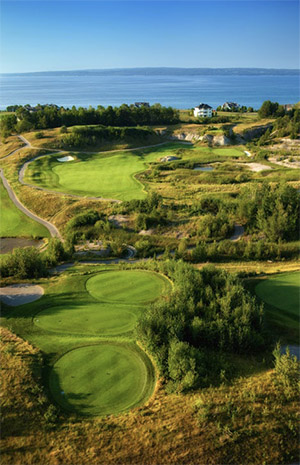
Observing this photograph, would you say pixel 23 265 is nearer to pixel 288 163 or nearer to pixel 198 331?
pixel 198 331

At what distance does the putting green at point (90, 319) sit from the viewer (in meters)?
20.9

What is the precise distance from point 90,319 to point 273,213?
26.6 meters

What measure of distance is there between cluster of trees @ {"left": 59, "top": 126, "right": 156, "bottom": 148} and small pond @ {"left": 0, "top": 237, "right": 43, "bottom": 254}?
43174mm

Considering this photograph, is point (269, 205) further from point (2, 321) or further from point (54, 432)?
point (54, 432)

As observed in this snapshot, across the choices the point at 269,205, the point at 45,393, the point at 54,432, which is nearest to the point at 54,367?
the point at 45,393

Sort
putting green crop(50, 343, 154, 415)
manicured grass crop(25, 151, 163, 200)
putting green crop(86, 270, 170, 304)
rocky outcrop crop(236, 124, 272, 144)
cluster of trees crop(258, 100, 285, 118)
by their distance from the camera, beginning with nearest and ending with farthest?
putting green crop(50, 343, 154, 415)
putting green crop(86, 270, 170, 304)
manicured grass crop(25, 151, 163, 200)
rocky outcrop crop(236, 124, 272, 144)
cluster of trees crop(258, 100, 285, 118)

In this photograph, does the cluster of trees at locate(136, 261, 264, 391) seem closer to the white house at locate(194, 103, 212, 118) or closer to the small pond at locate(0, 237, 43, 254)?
the small pond at locate(0, 237, 43, 254)

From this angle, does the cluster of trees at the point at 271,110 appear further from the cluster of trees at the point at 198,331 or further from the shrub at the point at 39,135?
the cluster of trees at the point at 198,331

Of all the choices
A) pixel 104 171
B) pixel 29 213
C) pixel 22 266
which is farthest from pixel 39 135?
pixel 22 266

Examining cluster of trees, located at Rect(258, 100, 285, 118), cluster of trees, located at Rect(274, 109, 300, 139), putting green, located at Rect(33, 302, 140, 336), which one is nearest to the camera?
putting green, located at Rect(33, 302, 140, 336)

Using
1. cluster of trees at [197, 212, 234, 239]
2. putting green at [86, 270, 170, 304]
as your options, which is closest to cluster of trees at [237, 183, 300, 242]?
cluster of trees at [197, 212, 234, 239]

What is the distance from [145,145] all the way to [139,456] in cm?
8462

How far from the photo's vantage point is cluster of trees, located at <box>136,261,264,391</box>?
55.7 ft

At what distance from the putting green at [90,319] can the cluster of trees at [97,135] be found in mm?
64963
